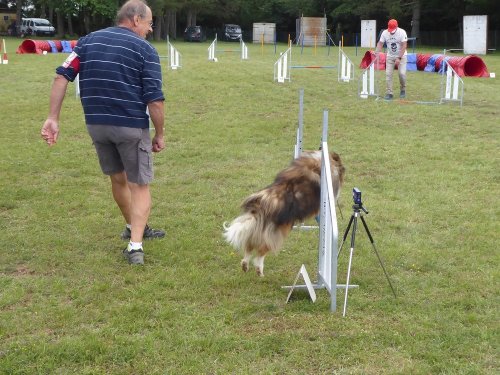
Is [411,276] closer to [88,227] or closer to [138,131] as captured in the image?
[138,131]

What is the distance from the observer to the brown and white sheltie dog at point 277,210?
4.48m

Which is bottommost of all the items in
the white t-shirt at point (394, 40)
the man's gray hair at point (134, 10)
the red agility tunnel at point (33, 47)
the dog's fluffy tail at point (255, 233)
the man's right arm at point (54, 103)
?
the dog's fluffy tail at point (255, 233)

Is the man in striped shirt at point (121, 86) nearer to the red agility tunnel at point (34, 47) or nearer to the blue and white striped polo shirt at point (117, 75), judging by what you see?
the blue and white striped polo shirt at point (117, 75)

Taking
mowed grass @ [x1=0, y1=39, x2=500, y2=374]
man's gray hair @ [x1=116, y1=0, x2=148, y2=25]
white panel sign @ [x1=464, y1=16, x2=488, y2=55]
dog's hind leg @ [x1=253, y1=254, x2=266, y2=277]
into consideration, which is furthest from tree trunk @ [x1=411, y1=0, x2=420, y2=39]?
dog's hind leg @ [x1=253, y1=254, x2=266, y2=277]

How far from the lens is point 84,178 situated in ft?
26.3

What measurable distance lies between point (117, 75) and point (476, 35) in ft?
106

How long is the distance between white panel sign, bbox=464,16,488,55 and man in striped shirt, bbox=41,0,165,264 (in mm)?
31980

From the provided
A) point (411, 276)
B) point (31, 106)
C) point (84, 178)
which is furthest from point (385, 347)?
point (31, 106)

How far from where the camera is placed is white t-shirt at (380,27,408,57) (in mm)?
13594

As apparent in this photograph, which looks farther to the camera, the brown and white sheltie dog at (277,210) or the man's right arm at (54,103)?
the man's right arm at (54,103)

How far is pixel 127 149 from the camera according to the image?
4875mm

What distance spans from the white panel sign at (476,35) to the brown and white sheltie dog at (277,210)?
3193 cm

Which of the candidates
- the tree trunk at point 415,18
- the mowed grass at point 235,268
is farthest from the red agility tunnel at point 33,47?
the tree trunk at point 415,18

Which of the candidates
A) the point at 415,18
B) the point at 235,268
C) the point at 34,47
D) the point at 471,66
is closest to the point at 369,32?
the point at 415,18
